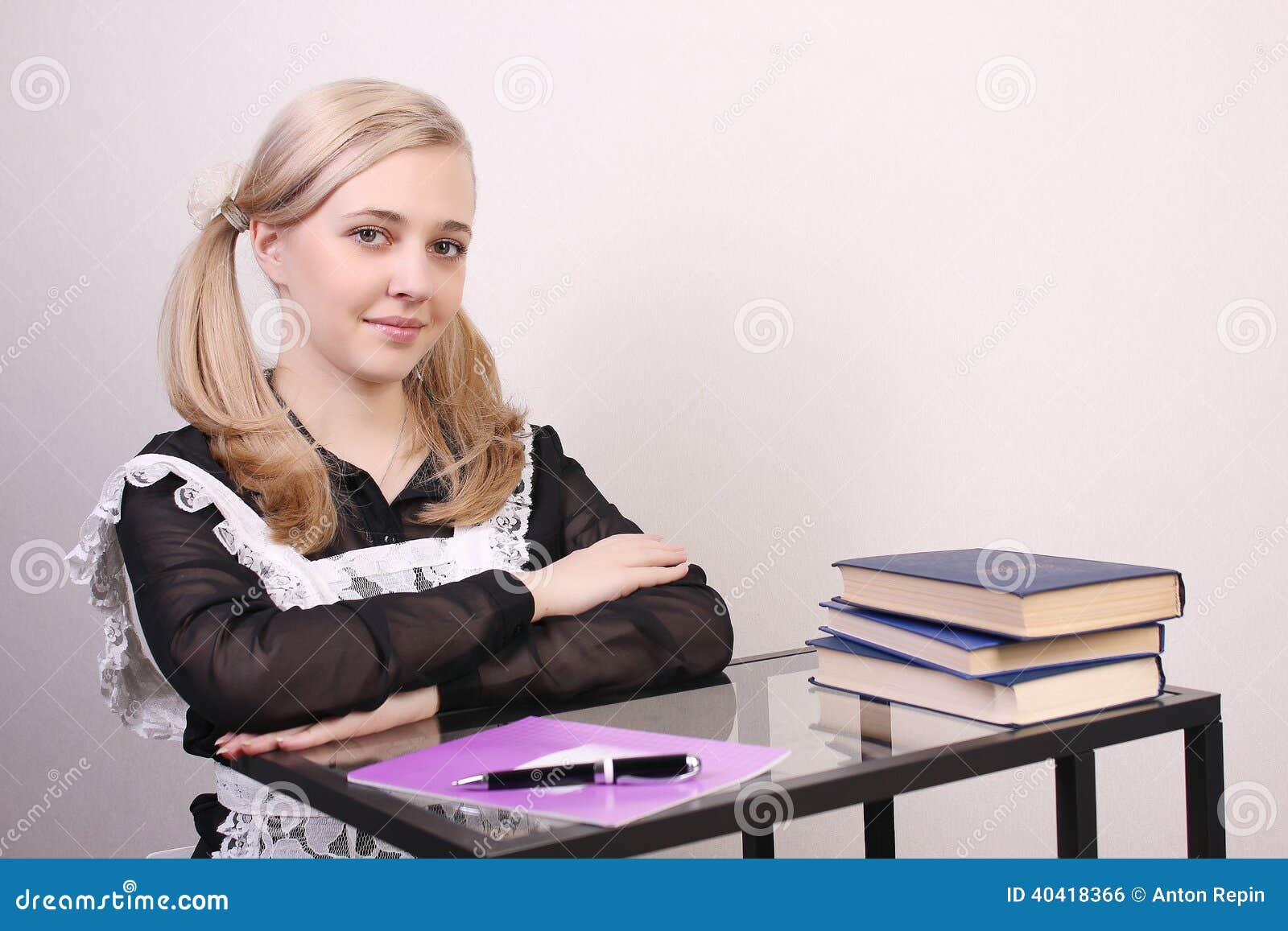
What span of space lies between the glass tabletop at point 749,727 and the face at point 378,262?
21.8 inches

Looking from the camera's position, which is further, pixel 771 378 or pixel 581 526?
pixel 771 378

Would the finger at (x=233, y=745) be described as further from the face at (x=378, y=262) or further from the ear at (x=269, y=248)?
the ear at (x=269, y=248)

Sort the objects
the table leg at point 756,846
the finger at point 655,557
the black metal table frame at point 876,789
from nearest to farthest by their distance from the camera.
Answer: the black metal table frame at point 876,789
the finger at point 655,557
the table leg at point 756,846

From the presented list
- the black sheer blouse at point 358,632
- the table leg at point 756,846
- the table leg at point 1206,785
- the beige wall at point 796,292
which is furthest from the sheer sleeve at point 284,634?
the beige wall at point 796,292

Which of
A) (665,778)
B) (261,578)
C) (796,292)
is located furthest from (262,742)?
(796,292)

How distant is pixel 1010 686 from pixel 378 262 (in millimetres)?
934

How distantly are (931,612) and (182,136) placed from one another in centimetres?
197

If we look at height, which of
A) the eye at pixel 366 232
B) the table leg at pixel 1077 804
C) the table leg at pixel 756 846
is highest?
the eye at pixel 366 232

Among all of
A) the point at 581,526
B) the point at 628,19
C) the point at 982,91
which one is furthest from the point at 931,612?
the point at 628,19

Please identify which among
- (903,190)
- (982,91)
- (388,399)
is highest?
(982,91)

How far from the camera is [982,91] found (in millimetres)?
2250

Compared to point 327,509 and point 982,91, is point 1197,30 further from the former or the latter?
point 327,509

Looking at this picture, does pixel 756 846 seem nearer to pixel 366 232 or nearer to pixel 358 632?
pixel 358 632

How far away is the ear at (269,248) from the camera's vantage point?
1646 mm
